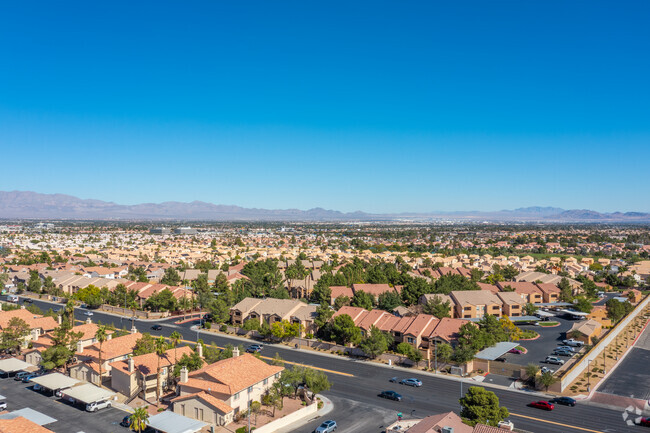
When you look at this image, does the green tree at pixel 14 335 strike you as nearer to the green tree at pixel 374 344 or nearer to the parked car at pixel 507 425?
the green tree at pixel 374 344

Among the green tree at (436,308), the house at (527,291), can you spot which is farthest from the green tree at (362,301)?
the house at (527,291)

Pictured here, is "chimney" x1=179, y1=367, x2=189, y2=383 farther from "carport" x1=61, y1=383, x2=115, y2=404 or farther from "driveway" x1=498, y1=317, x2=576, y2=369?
"driveway" x1=498, y1=317, x2=576, y2=369

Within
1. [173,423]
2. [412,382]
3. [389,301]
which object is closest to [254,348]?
[412,382]

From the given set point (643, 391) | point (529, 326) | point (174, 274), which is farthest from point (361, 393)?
point (174, 274)

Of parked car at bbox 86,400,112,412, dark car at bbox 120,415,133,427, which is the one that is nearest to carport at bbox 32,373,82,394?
parked car at bbox 86,400,112,412

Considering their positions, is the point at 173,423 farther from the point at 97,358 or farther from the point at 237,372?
the point at 97,358
